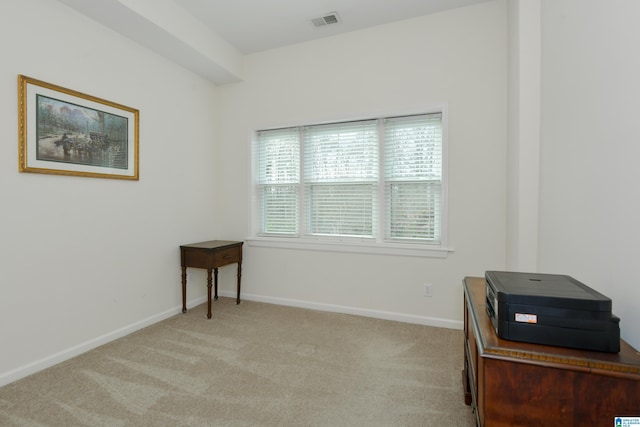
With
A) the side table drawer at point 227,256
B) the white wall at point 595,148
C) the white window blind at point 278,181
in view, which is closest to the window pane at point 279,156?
the white window blind at point 278,181

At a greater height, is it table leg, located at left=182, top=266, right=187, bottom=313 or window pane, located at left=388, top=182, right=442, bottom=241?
window pane, located at left=388, top=182, right=442, bottom=241

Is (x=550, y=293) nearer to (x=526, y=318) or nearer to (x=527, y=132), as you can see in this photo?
(x=526, y=318)

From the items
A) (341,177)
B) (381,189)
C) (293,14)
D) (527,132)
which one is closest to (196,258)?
(341,177)

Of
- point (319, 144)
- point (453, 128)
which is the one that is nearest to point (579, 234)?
point (453, 128)

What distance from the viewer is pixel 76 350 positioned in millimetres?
2463

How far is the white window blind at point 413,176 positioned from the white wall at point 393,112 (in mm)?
154

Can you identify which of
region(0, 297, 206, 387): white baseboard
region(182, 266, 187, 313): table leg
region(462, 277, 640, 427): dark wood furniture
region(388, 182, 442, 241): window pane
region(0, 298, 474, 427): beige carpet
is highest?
region(388, 182, 442, 241): window pane

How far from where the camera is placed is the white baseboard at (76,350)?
82.7 inches

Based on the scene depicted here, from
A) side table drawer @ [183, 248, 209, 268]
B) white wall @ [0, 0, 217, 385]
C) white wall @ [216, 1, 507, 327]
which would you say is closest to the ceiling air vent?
white wall @ [216, 1, 507, 327]

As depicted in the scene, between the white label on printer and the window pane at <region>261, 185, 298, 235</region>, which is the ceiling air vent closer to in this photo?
the window pane at <region>261, 185, 298, 235</region>

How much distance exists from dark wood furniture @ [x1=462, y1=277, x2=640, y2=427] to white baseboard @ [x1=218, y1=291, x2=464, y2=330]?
2.08 m

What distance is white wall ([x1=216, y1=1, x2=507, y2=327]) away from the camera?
9.22ft

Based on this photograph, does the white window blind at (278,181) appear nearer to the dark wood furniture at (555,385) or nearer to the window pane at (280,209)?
the window pane at (280,209)

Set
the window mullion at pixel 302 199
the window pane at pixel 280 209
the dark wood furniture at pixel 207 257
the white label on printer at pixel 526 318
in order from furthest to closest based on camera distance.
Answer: the window pane at pixel 280 209
the window mullion at pixel 302 199
the dark wood furniture at pixel 207 257
the white label on printer at pixel 526 318
